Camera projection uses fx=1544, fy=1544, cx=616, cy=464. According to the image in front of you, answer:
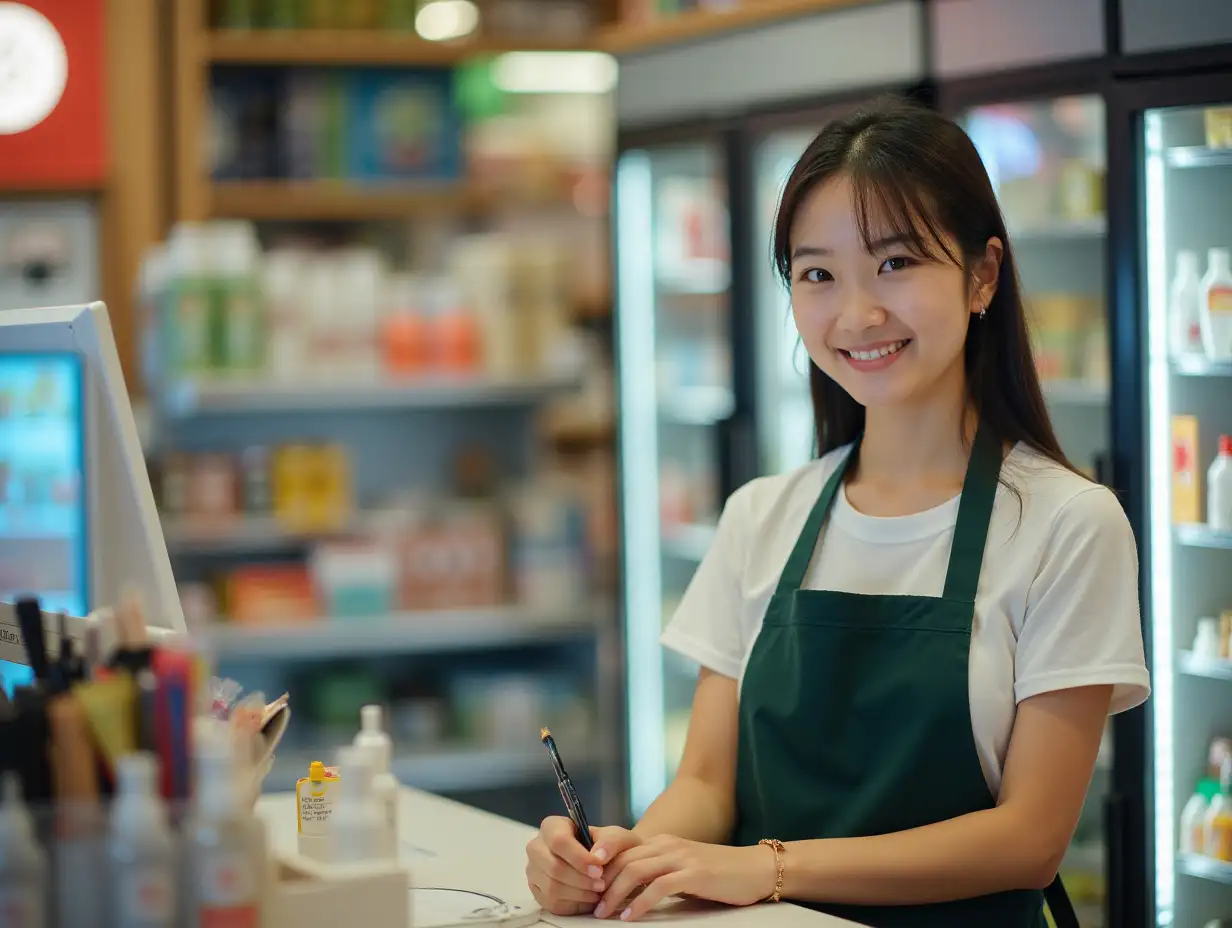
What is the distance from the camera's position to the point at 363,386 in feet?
16.8

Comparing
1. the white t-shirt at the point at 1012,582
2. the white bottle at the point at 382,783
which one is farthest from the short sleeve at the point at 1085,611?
the white bottle at the point at 382,783

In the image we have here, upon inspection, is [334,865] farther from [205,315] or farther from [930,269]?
[205,315]

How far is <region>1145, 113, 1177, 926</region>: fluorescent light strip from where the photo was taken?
10.6 feet

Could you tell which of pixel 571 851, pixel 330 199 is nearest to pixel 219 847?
pixel 571 851

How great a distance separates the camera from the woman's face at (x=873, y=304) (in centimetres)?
201

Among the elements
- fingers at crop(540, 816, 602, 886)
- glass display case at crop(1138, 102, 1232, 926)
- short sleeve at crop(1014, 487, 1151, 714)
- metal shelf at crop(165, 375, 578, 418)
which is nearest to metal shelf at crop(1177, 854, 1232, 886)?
glass display case at crop(1138, 102, 1232, 926)

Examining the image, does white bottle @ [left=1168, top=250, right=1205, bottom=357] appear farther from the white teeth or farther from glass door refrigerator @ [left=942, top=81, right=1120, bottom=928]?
the white teeth

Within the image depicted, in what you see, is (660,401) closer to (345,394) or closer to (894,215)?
(345,394)

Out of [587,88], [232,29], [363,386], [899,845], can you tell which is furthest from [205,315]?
[899,845]

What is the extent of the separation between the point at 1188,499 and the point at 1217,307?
0.41m

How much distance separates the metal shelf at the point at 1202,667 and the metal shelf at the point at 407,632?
2395mm

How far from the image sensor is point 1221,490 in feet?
10.7

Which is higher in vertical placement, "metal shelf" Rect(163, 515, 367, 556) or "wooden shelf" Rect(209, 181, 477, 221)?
"wooden shelf" Rect(209, 181, 477, 221)

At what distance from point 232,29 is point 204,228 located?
0.78 meters
